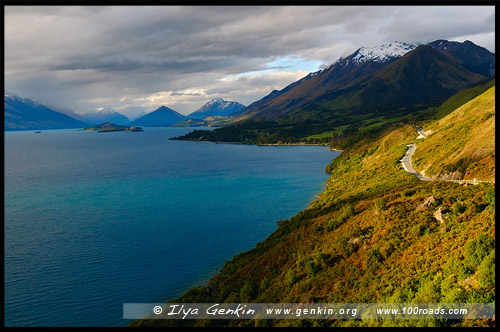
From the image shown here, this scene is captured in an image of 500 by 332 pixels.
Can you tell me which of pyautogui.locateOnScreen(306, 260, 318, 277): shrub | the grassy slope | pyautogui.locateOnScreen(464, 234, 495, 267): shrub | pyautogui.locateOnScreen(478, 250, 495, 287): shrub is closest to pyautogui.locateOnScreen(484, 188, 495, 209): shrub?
the grassy slope

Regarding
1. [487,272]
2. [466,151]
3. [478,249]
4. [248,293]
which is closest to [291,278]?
[248,293]

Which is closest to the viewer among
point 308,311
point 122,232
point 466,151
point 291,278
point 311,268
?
point 308,311

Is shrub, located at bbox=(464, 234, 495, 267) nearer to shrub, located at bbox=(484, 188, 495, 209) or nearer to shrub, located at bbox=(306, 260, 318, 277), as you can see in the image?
shrub, located at bbox=(484, 188, 495, 209)

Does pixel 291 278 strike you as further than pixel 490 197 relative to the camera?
Yes

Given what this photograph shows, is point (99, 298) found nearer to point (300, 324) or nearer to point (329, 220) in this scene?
point (300, 324)

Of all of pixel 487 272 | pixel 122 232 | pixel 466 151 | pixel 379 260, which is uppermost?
pixel 466 151

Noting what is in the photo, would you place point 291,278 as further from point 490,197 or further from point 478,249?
point 490,197

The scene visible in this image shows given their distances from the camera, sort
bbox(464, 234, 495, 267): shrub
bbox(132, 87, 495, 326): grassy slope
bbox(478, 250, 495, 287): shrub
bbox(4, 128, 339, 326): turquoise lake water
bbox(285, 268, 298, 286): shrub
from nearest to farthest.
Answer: bbox(478, 250, 495, 287): shrub, bbox(464, 234, 495, 267): shrub, bbox(132, 87, 495, 326): grassy slope, bbox(285, 268, 298, 286): shrub, bbox(4, 128, 339, 326): turquoise lake water

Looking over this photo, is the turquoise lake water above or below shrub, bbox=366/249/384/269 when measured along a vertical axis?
below
